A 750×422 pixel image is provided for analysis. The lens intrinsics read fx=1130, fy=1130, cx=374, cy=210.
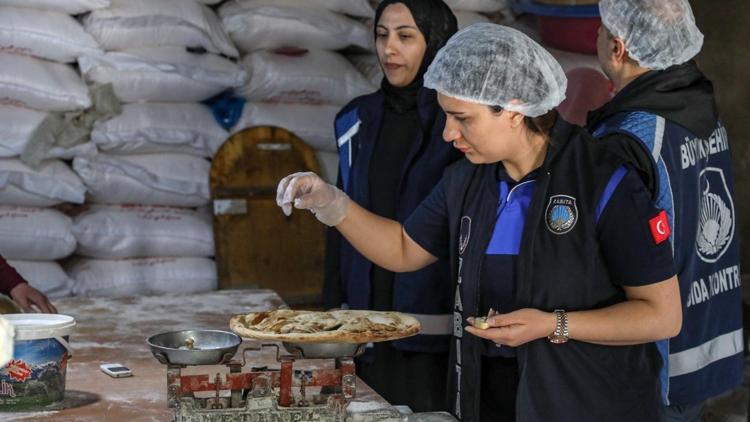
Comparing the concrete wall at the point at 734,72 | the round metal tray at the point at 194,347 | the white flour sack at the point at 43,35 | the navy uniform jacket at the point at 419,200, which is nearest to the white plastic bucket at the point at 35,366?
the round metal tray at the point at 194,347

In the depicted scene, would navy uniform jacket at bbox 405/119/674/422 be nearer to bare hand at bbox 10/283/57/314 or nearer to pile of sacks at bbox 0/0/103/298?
bare hand at bbox 10/283/57/314

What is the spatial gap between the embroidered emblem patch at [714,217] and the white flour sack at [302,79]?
1913 millimetres

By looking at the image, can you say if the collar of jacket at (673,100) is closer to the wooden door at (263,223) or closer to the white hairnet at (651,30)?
the white hairnet at (651,30)

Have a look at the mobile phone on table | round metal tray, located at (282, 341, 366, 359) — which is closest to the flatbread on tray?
round metal tray, located at (282, 341, 366, 359)

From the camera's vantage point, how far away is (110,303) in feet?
11.2

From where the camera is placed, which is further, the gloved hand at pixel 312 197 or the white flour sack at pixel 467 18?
the white flour sack at pixel 467 18

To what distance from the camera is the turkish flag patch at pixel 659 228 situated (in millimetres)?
2166

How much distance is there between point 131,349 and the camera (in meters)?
2.76

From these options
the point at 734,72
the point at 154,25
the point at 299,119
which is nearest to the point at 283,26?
the point at 299,119

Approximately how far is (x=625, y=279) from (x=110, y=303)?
70.1 inches

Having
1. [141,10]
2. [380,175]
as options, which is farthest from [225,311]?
[141,10]

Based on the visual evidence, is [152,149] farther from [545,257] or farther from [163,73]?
[545,257]

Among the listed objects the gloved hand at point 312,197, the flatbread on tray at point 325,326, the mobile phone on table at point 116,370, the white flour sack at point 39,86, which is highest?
the white flour sack at point 39,86

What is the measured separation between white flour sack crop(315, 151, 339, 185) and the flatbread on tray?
2.07m
